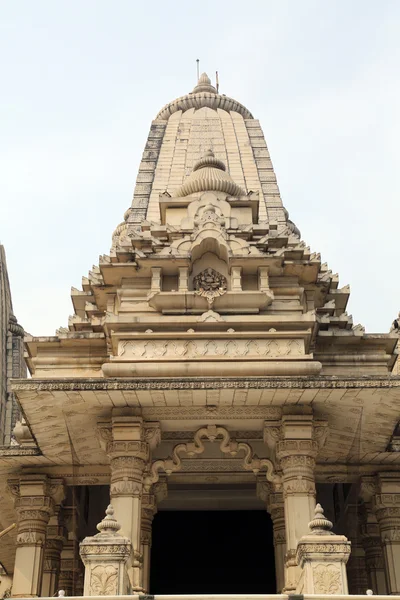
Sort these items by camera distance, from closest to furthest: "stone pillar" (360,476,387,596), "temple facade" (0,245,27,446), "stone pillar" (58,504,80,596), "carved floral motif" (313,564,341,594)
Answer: "carved floral motif" (313,564,341,594), "stone pillar" (360,476,387,596), "stone pillar" (58,504,80,596), "temple facade" (0,245,27,446)

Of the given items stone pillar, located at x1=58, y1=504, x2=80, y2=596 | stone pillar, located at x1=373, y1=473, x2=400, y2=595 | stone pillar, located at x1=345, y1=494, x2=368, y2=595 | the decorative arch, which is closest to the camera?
the decorative arch

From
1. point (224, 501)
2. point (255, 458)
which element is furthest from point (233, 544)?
point (255, 458)

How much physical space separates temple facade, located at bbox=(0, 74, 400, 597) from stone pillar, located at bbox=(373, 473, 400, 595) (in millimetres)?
40

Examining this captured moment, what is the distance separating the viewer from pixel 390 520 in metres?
16.4

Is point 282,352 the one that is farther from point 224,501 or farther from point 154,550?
point 154,550

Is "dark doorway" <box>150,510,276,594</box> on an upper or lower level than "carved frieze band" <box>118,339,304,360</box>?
lower

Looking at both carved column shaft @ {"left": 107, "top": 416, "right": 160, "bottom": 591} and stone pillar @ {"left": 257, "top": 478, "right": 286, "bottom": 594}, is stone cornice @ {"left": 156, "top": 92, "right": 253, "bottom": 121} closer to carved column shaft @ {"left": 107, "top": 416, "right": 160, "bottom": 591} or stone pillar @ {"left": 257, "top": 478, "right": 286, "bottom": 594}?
stone pillar @ {"left": 257, "top": 478, "right": 286, "bottom": 594}

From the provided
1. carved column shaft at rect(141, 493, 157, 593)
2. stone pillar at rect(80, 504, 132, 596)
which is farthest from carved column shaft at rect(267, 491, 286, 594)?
stone pillar at rect(80, 504, 132, 596)

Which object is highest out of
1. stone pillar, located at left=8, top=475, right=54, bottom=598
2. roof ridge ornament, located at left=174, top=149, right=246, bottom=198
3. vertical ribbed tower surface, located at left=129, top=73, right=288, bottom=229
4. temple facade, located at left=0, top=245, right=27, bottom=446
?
vertical ribbed tower surface, located at left=129, top=73, right=288, bottom=229

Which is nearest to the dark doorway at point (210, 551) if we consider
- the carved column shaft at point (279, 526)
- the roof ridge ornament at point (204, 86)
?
the carved column shaft at point (279, 526)

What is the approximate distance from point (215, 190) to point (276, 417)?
702cm

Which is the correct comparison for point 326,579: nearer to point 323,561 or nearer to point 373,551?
point 323,561

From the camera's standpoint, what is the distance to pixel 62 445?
16.2 metres

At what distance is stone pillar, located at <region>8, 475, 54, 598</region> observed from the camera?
51.2 ft
